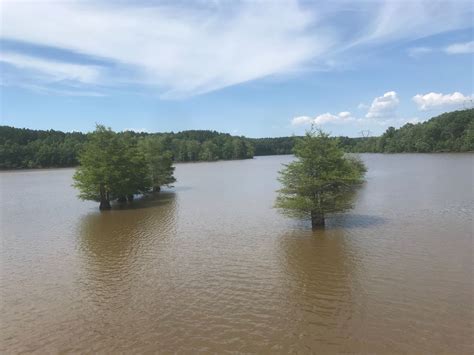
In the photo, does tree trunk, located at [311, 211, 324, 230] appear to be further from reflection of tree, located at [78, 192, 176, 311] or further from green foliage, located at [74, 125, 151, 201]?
green foliage, located at [74, 125, 151, 201]

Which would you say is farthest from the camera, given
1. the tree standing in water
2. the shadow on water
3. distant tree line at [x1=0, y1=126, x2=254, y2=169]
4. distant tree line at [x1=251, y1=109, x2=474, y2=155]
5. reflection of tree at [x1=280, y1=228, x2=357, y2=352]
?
distant tree line at [x1=251, y1=109, x2=474, y2=155]

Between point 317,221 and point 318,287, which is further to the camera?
point 317,221

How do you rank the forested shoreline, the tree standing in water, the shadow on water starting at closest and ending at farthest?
the tree standing in water < the shadow on water < the forested shoreline

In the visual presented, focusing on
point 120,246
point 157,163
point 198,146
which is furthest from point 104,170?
point 198,146

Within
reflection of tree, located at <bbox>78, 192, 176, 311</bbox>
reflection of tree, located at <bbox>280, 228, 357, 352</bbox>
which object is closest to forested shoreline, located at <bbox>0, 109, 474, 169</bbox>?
reflection of tree, located at <bbox>78, 192, 176, 311</bbox>

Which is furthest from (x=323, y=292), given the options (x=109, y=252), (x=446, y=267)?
(x=109, y=252)

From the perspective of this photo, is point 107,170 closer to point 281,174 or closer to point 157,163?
point 157,163
